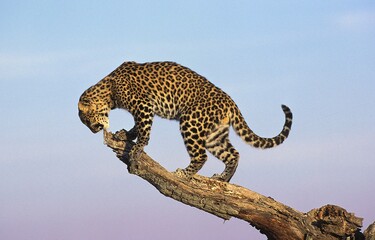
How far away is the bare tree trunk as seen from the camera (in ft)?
56.6

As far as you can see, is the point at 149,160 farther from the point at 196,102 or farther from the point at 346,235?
the point at 346,235

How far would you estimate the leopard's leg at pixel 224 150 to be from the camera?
1814cm

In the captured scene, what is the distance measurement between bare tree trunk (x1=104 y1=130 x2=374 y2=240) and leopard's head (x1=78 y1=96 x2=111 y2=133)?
1.09m

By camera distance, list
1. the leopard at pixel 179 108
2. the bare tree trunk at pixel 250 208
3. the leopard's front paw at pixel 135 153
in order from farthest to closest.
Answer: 1. the leopard at pixel 179 108
2. the leopard's front paw at pixel 135 153
3. the bare tree trunk at pixel 250 208

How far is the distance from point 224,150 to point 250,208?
1565 millimetres

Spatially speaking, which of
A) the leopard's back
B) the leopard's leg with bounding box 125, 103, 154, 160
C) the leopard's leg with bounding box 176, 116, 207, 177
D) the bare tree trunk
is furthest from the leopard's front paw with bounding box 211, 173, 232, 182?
the leopard's leg with bounding box 125, 103, 154, 160

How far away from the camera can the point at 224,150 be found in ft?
60.2

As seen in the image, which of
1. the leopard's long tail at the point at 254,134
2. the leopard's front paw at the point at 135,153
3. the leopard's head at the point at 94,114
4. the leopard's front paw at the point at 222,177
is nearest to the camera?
the leopard's front paw at the point at 135,153

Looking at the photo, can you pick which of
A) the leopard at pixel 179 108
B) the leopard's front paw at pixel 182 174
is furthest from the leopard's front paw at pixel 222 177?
the leopard's front paw at pixel 182 174

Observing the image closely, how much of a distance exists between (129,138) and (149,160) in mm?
915

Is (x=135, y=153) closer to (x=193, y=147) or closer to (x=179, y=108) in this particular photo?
(x=193, y=147)

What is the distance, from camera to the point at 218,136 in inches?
715

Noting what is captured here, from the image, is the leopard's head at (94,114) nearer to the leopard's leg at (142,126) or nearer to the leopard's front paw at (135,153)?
the leopard's leg at (142,126)

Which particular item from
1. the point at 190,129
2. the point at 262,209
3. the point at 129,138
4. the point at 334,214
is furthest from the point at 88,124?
the point at 334,214
